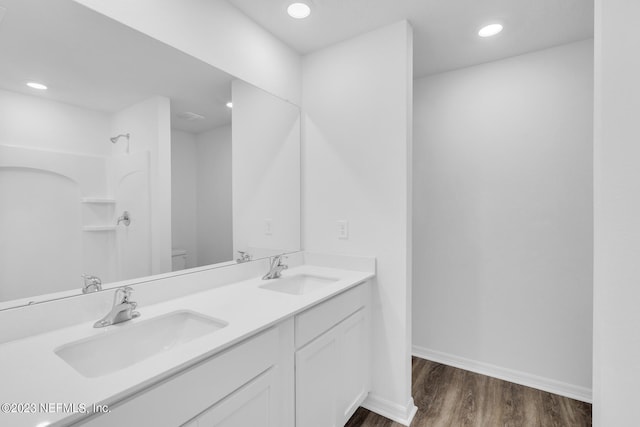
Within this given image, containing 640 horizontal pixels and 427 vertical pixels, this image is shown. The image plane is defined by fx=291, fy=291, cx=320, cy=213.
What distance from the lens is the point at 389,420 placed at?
1761mm

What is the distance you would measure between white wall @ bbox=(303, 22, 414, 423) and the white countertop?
0.62m

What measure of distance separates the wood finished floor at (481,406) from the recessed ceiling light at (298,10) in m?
2.42

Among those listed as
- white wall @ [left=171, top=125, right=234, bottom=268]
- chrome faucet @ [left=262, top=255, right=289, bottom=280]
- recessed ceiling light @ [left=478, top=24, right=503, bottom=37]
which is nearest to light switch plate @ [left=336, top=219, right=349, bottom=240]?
chrome faucet @ [left=262, top=255, right=289, bottom=280]

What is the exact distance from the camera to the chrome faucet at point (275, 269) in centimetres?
175

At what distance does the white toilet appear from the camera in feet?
4.66

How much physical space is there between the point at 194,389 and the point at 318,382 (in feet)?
2.31

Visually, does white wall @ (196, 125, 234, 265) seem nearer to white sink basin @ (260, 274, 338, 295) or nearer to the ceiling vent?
the ceiling vent

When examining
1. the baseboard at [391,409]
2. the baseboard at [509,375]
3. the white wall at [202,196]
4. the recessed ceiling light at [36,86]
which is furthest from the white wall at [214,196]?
the baseboard at [509,375]

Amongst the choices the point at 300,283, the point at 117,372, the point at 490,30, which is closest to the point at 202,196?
the point at 300,283

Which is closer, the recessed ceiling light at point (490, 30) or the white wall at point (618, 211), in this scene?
the white wall at point (618, 211)

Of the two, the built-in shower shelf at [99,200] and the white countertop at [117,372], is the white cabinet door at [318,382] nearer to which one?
the white countertop at [117,372]

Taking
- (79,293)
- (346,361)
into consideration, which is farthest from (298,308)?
(79,293)

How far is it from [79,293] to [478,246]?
2.48 meters

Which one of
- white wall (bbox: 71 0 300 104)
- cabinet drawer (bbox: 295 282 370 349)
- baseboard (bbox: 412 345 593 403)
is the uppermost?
white wall (bbox: 71 0 300 104)
